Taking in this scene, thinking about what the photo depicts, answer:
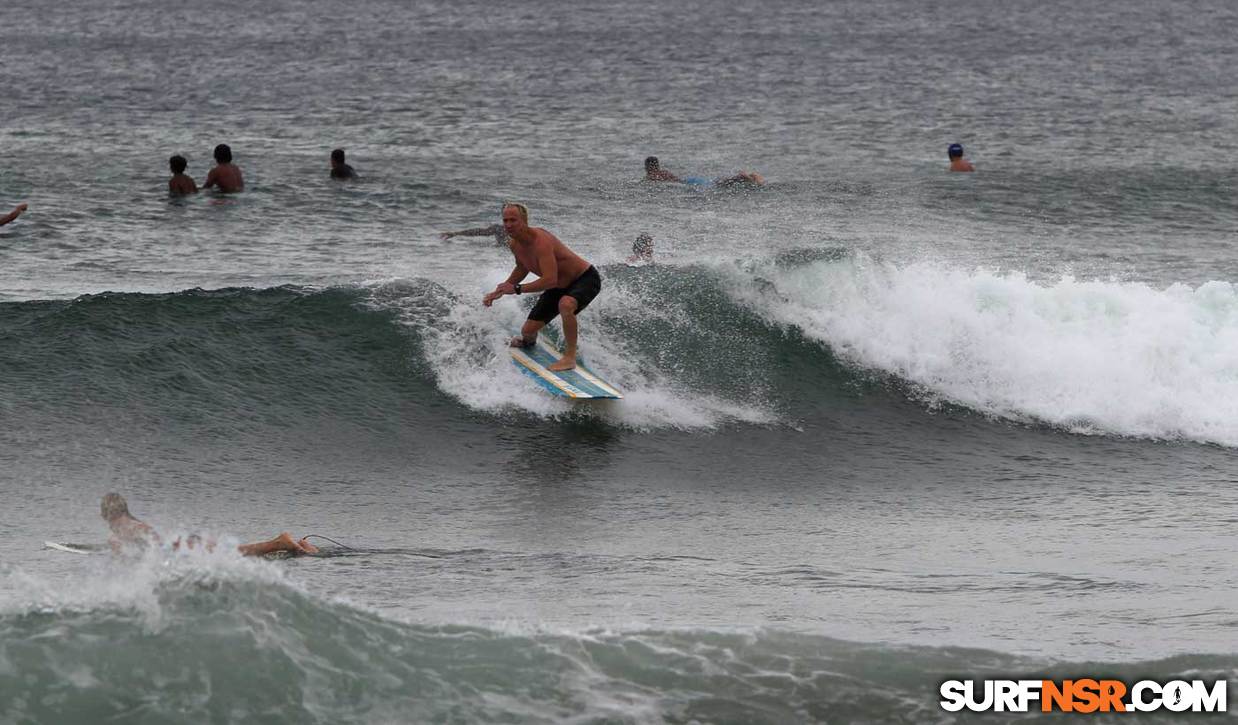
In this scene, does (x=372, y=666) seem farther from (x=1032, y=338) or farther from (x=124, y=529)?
(x=1032, y=338)

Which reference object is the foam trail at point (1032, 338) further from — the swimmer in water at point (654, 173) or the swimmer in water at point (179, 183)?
the swimmer in water at point (179, 183)

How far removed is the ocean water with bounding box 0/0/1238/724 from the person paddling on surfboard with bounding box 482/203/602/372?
18.7 inches

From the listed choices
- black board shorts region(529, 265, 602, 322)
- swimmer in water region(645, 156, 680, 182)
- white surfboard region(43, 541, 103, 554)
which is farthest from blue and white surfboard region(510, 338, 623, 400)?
swimmer in water region(645, 156, 680, 182)

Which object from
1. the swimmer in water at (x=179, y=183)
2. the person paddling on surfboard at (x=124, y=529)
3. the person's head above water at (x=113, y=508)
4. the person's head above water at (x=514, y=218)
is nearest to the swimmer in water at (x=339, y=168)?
the swimmer in water at (x=179, y=183)

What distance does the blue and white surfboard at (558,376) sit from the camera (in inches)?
464

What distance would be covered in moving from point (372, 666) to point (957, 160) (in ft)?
65.2

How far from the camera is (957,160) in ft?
81.1

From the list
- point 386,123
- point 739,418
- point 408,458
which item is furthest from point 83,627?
point 386,123

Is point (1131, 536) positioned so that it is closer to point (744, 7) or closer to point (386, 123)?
point (386, 123)

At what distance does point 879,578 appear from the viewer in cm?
848

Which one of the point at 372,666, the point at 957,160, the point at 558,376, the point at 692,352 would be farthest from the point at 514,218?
the point at 957,160

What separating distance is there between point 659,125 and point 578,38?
20264mm

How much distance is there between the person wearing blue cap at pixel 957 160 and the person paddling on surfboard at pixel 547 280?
46.0 feet

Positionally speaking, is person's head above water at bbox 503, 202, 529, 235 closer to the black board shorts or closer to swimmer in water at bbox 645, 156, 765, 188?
the black board shorts
